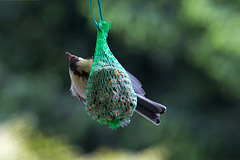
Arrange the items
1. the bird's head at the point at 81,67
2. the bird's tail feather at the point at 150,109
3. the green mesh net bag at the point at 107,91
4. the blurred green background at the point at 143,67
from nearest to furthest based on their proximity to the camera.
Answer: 1. the green mesh net bag at the point at 107,91
2. the bird's tail feather at the point at 150,109
3. the bird's head at the point at 81,67
4. the blurred green background at the point at 143,67

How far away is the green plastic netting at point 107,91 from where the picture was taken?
243 centimetres

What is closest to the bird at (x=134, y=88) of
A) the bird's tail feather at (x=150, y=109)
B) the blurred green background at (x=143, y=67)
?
the bird's tail feather at (x=150, y=109)

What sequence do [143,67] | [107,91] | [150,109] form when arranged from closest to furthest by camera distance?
1. [107,91]
2. [150,109]
3. [143,67]

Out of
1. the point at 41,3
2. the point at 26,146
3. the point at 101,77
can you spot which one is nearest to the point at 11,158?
the point at 26,146

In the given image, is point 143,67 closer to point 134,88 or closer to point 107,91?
point 134,88

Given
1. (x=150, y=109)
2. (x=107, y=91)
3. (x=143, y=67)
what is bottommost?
A: (x=143, y=67)

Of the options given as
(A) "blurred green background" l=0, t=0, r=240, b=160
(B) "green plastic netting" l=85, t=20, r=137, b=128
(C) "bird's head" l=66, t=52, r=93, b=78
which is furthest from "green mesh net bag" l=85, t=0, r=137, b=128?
(A) "blurred green background" l=0, t=0, r=240, b=160

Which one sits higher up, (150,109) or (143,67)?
(150,109)

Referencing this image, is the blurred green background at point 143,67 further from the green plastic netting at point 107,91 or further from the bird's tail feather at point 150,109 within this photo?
the green plastic netting at point 107,91

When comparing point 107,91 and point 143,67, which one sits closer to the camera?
point 107,91

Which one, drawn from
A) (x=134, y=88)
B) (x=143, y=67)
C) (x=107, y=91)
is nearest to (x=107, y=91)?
(x=107, y=91)

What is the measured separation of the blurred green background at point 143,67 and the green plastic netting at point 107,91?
8.73 feet

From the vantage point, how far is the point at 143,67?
639cm

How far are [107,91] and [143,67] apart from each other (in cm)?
394
